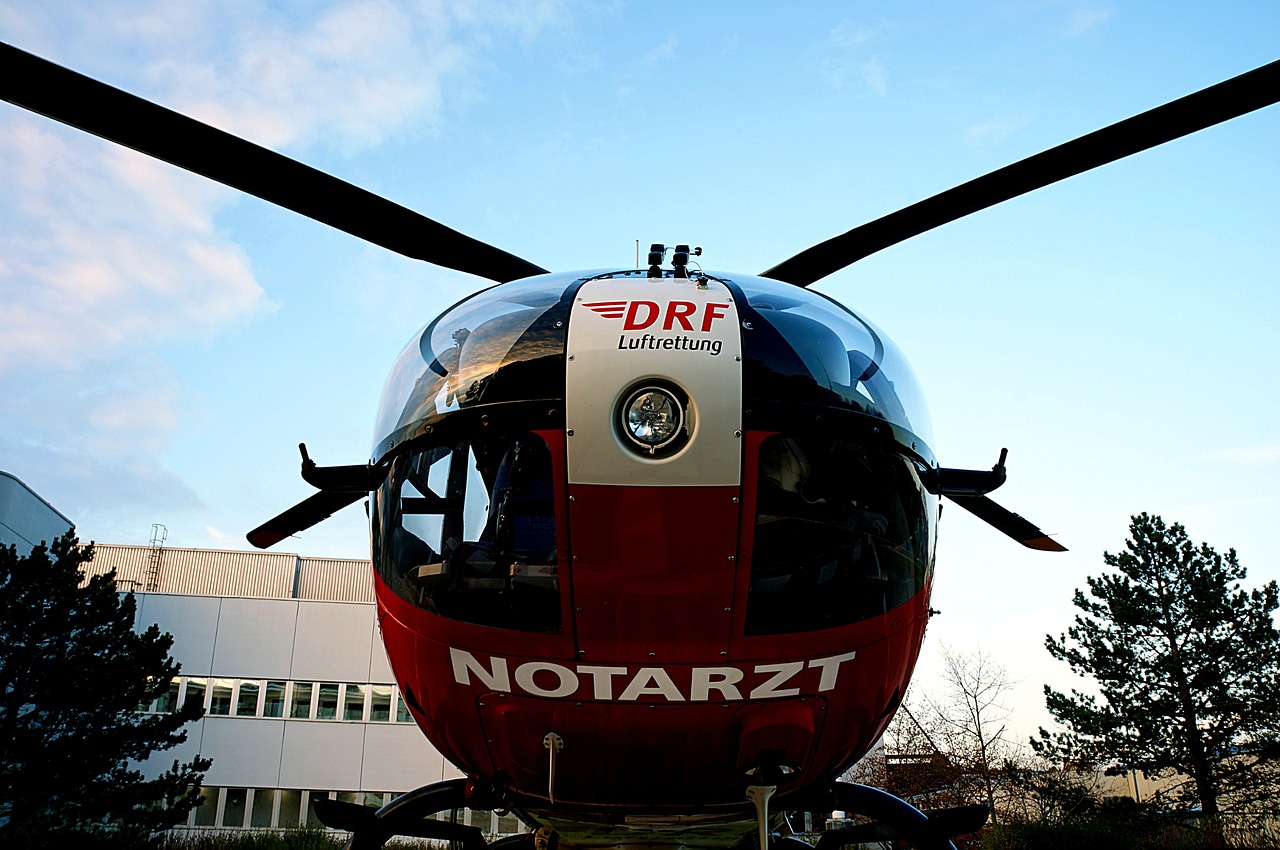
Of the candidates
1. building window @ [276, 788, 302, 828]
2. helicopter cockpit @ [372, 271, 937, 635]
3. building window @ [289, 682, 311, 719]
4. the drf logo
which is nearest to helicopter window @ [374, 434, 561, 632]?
helicopter cockpit @ [372, 271, 937, 635]

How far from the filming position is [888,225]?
14.8 ft

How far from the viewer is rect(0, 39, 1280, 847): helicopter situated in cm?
291

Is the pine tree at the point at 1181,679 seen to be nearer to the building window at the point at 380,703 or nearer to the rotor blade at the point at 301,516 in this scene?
the building window at the point at 380,703

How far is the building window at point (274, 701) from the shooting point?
37438 millimetres

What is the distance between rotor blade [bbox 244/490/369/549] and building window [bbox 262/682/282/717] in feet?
117

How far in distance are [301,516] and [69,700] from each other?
83.7ft

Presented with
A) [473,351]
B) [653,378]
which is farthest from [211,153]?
[653,378]

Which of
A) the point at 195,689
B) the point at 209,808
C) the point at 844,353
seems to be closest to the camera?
the point at 844,353

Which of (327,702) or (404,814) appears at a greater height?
(327,702)

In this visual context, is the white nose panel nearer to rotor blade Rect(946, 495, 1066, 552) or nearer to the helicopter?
the helicopter

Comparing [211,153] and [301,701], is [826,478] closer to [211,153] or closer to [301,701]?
[211,153]

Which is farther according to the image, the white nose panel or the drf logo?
the drf logo

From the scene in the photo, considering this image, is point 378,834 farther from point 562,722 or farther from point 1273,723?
point 1273,723

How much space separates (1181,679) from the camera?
1219 inches
